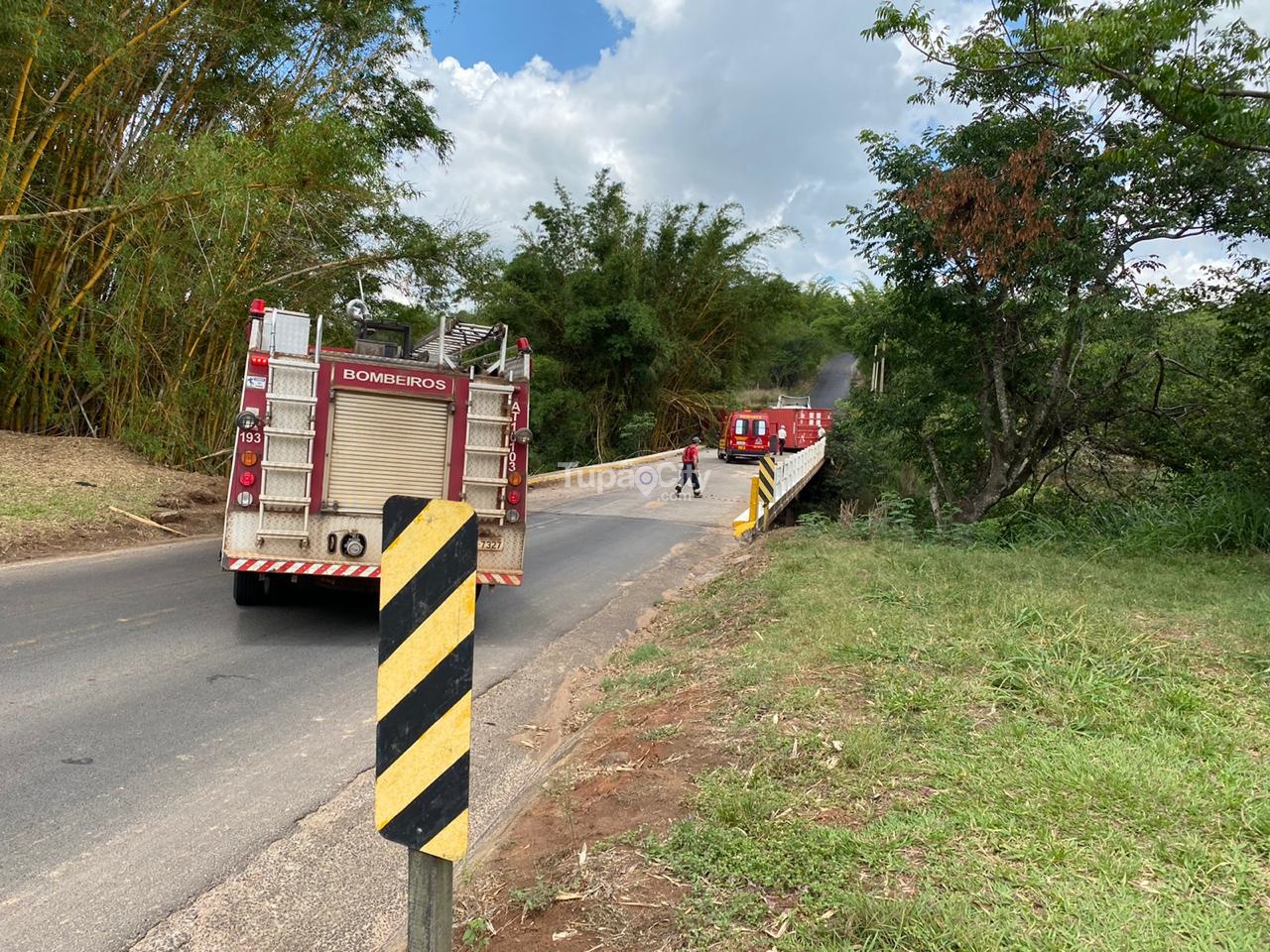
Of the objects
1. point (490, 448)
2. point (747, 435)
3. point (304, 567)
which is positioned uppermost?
point (747, 435)

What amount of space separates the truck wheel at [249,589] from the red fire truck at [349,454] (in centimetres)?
1

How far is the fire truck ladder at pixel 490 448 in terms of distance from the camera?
22.7 ft

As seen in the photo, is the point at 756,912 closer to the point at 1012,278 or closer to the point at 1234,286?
the point at 1012,278

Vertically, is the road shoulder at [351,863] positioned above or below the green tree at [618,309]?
below

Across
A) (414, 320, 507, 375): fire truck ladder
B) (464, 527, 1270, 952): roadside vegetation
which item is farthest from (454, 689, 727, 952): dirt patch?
(414, 320, 507, 375): fire truck ladder

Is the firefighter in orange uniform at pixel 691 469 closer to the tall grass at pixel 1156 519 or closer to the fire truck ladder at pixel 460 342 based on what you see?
the tall grass at pixel 1156 519

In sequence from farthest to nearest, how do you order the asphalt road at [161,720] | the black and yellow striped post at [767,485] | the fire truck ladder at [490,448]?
the black and yellow striped post at [767,485] < the fire truck ladder at [490,448] < the asphalt road at [161,720]

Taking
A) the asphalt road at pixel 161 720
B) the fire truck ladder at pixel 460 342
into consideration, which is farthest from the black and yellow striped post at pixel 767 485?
the fire truck ladder at pixel 460 342

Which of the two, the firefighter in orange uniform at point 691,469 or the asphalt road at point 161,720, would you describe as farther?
the firefighter in orange uniform at point 691,469

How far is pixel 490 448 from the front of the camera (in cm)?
695

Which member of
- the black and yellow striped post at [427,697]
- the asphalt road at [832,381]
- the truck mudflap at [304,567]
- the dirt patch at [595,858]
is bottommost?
the dirt patch at [595,858]

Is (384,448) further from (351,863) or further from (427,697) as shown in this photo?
(427,697)

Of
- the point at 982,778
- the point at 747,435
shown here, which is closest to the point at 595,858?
the point at 982,778

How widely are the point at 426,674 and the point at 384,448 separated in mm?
4987
